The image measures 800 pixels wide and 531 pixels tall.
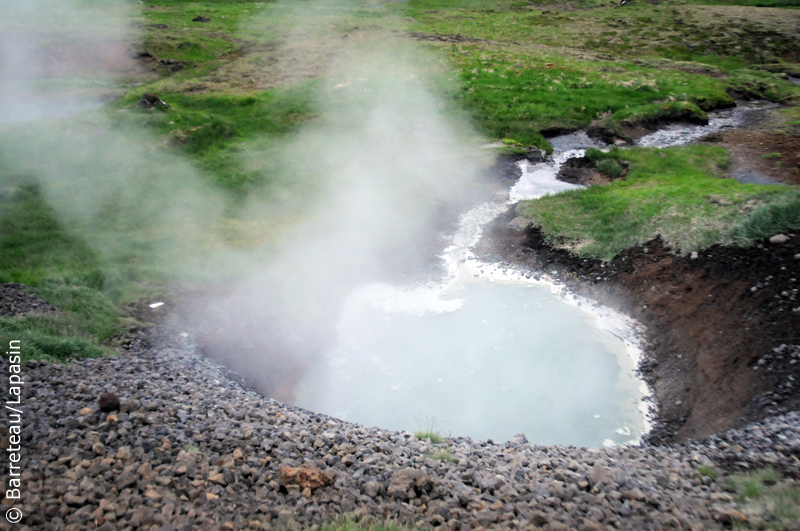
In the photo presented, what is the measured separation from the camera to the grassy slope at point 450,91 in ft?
36.6

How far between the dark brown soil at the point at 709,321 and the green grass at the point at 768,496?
1.69 metres

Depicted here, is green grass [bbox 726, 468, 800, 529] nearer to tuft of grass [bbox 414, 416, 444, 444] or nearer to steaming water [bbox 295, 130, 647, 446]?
steaming water [bbox 295, 130, 647, 446]

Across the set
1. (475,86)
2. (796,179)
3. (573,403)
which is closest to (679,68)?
(475,86)

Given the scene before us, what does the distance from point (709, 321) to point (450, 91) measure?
1882cm

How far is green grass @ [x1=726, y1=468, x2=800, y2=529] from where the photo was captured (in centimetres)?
430

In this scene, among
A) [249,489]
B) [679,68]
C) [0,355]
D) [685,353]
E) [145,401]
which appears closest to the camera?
[249,489]

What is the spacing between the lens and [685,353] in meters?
8.60

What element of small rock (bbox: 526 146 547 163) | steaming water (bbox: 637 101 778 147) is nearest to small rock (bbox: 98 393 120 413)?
small rock (bbox: 526 146 547 163)

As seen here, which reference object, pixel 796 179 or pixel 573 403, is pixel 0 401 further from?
pixel 796 179

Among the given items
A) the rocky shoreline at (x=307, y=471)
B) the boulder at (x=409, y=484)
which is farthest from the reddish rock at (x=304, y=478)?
the boulder at (x=409, y=484)

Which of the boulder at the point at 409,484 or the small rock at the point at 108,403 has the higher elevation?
the small rock at the point at 108,403

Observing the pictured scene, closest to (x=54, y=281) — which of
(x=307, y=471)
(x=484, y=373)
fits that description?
(x=307, y=471)

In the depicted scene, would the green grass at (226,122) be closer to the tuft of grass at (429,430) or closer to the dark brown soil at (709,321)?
the tuft of grass at (429,430)

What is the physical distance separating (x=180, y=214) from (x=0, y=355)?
791 centimetres
